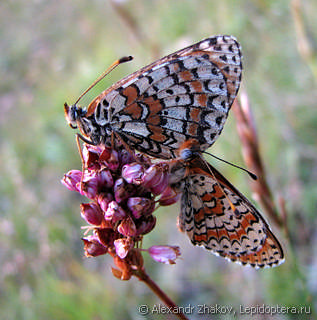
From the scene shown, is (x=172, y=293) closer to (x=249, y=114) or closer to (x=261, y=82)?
(x=249, y=114)

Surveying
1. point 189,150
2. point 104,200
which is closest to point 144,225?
point 104,200

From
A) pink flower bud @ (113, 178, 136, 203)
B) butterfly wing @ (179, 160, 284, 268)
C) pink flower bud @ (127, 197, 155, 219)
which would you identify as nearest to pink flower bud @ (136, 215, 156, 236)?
pink flower bud @ (127, 197, 155, 219)

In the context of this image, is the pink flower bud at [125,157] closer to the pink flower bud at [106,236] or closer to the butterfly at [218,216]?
the butterfly at [218,216]

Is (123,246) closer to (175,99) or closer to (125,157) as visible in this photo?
(125,157)

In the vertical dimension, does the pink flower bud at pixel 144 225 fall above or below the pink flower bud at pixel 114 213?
below

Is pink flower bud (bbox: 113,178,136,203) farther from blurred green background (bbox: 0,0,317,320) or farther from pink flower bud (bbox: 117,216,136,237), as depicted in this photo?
blurred green background (bbox: 0,0,317,320)

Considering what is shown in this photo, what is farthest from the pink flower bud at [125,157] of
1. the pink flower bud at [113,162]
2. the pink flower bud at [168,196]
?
the pink flower bud at [168,196]
